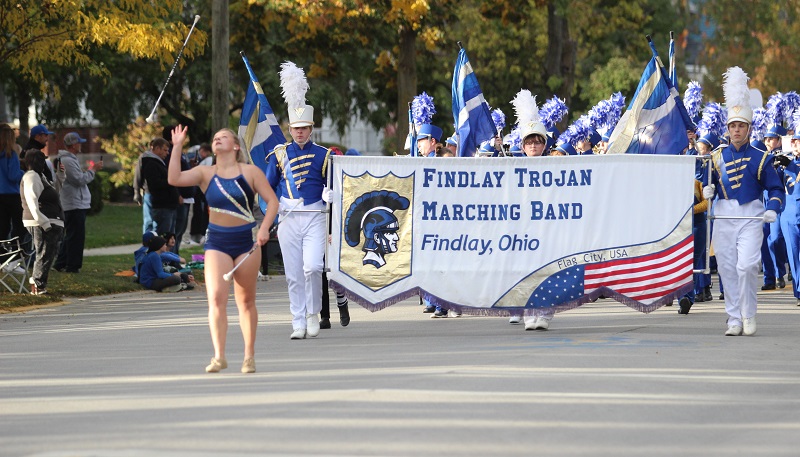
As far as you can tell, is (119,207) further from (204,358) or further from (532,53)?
(204,358)

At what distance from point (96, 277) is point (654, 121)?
29.2ft

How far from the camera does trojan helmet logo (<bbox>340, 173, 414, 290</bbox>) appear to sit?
48.5ft

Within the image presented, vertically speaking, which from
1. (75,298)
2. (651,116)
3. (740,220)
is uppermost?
(651,116)

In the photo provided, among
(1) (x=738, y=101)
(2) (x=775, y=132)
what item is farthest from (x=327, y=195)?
(2) (x=775, y=132)

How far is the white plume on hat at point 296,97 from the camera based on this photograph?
1426 cm

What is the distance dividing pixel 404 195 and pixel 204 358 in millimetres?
3119

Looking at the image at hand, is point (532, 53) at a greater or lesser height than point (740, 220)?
greater

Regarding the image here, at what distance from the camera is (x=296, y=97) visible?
14.5 meters

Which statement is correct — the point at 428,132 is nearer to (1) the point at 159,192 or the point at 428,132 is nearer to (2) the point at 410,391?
(1) the point at 159,192

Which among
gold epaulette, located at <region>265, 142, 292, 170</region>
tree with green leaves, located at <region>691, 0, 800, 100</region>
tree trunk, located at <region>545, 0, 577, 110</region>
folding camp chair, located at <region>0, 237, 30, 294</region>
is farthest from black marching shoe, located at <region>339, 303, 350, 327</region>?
tree with green leaves, located at <region>691, 0, 800, 100</region>

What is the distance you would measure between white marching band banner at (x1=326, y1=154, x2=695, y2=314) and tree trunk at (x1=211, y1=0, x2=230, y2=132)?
37.8 ft

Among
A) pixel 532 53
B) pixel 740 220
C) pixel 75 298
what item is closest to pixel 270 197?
pixel 740 220

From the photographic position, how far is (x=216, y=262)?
451 inches

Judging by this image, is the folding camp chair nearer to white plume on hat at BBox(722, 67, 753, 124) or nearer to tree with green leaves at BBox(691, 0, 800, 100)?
white plume on hat at BBox(722, 67, 753, 124)
